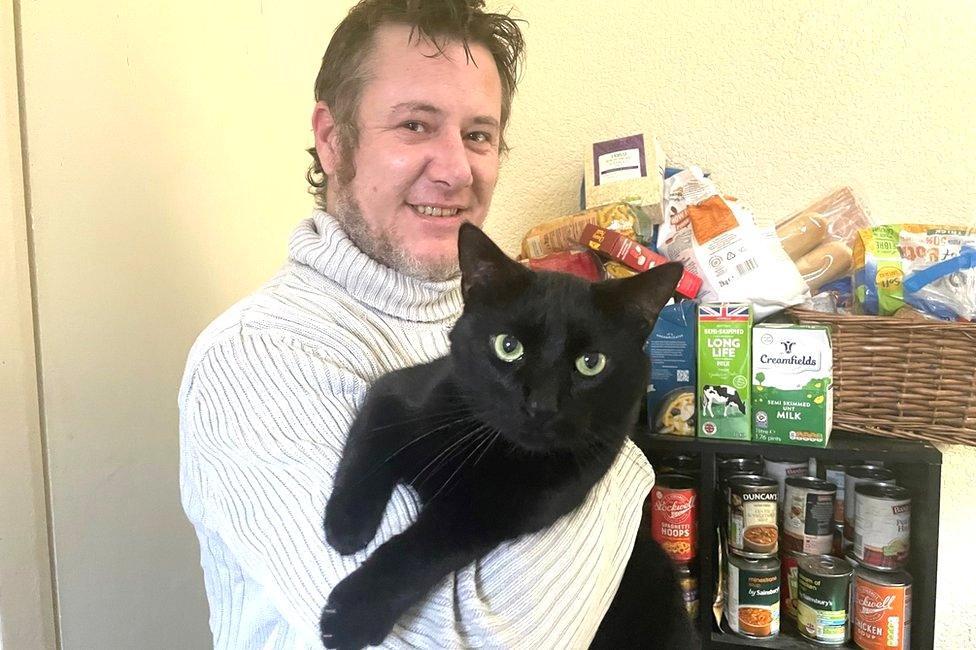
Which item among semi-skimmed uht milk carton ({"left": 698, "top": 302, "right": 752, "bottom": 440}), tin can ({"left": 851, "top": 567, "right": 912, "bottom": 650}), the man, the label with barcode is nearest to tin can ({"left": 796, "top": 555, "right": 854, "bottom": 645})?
tin can ({"left": 851, "top": 567, "right": 912, "bottom": 650})

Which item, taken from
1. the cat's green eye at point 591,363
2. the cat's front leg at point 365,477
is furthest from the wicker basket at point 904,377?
the cat's front leg at point 365,477

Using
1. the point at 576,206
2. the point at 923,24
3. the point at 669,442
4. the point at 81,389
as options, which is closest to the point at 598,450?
the point at 669,442

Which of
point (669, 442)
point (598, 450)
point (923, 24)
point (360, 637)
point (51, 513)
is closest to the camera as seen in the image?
point (360, 637)

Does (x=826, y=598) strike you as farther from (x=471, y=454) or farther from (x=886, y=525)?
(x=471, y=454)

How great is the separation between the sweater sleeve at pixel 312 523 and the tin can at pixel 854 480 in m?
0.69

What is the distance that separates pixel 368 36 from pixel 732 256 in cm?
79

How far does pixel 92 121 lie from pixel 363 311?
0.50m

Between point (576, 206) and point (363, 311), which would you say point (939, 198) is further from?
point (363, 311)

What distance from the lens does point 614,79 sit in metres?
1.61

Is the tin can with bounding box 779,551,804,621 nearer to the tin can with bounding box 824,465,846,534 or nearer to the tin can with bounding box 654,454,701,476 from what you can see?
the tin can with bounding box 824,465,846,534

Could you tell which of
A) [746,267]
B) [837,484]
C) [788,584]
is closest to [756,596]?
[788,584]

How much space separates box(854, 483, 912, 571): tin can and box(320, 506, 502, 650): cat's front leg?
0.92m

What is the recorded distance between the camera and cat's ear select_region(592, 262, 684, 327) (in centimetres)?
69

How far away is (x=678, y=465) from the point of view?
1.23m
